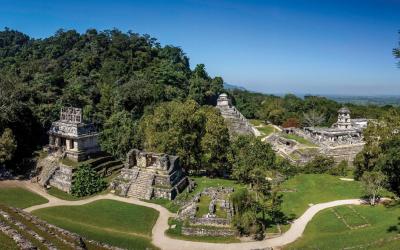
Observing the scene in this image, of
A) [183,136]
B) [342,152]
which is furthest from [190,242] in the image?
[342,152]

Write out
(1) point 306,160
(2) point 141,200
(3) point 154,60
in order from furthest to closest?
1. (3) point 154,60
2. (1) point 306,160
3. (2) point 141,200

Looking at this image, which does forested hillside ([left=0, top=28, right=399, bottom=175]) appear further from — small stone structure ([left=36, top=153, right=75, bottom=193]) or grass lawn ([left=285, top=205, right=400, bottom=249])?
grass lawn ([left=285, top=205, right=400, bottom=249])

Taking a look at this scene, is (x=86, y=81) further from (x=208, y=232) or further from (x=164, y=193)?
(x=208, y=232)

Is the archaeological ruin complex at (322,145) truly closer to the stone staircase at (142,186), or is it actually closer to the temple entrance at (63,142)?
the stone staircase at (142,186)

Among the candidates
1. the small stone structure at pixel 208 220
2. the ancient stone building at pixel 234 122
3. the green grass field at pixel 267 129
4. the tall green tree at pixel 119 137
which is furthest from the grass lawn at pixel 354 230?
the green grass field at pixel 267 129

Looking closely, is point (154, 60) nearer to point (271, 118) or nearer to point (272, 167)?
point (271, 118)

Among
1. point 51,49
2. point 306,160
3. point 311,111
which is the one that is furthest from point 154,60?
point 306,160
